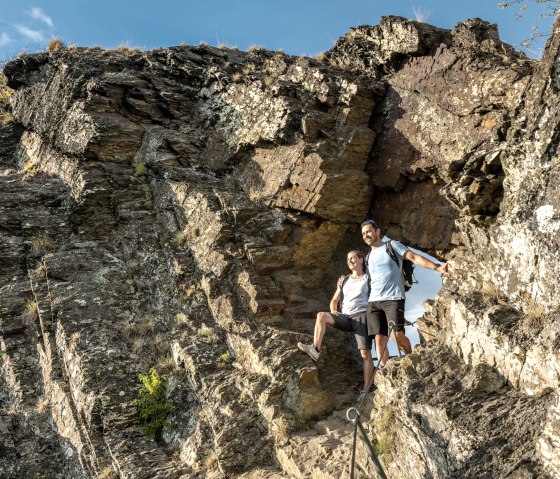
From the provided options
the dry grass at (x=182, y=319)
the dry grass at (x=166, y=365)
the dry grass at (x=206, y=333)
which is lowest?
the dry grass at (x=166, y=365)

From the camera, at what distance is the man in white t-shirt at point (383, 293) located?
980 cm

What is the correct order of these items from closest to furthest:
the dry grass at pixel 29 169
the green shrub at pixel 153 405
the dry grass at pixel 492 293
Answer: the dry grass at pixel 492 293 → the green shrub at pixel 153 405 → the dry grass at pixel 29 169

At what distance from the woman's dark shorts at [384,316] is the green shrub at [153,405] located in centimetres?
398

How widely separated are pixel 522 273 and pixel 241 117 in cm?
936

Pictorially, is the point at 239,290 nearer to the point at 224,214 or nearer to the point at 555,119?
the point at 224,214

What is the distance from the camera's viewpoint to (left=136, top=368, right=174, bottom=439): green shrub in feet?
34.2

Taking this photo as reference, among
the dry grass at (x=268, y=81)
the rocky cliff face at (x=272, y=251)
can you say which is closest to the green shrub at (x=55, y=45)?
the rocky cliff face at (x=272, y=251)

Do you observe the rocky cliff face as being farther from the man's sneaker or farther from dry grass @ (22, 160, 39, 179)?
the man's sneaker

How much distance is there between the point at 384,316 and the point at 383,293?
0.44 meters

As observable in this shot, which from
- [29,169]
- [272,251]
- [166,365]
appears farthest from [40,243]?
[272,251]

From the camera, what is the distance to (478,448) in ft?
21.5

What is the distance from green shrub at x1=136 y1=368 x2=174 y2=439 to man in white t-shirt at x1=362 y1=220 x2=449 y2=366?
4012mm

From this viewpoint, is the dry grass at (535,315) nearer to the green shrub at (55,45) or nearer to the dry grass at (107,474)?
the dry grass at (107,474)

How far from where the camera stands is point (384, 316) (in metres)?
10.1
